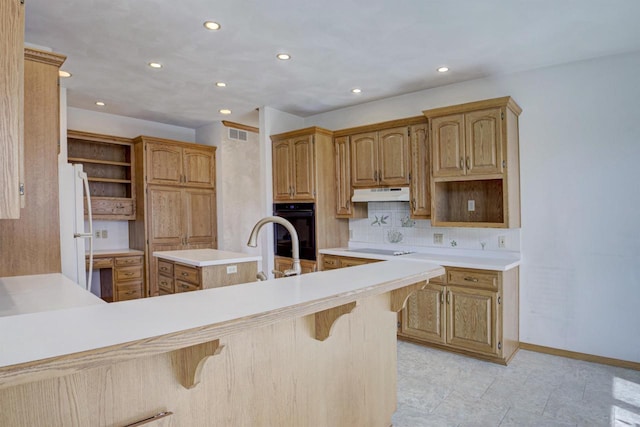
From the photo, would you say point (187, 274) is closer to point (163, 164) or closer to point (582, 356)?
point (163, 164)

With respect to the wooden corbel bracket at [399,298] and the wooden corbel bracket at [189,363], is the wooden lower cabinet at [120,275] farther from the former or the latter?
the wooden corbel bracket at [189,363]

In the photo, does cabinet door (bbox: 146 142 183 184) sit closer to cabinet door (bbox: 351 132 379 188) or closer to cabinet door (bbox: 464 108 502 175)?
cabinet door (bbox: 351 132 379 188)

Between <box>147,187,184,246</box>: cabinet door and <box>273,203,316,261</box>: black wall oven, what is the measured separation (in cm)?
147

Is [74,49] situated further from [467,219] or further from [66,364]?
[467,219]

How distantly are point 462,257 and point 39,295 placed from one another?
11.1ft

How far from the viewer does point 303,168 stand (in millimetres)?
4457

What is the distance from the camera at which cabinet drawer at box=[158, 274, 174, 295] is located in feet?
12.2

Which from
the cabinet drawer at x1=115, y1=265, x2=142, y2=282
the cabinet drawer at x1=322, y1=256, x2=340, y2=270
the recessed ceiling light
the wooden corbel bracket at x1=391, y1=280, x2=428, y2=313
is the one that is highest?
the recessed ceiling light

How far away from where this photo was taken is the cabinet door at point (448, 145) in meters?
3.50

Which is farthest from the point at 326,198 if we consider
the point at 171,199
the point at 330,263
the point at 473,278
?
the point at 171,199

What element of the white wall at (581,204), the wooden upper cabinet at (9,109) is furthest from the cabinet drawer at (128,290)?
the white wall at (581,204)

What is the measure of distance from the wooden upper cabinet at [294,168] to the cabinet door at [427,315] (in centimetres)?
162

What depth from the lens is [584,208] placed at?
329 cm

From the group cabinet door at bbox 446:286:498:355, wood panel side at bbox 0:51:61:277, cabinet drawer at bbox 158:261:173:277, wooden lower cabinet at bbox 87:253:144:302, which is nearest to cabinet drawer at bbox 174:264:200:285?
cabinet drawer at bbox 158:261:173:277
